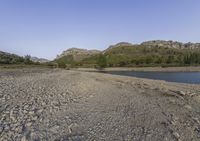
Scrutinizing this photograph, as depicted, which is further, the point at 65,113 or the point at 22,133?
the point at 65,113

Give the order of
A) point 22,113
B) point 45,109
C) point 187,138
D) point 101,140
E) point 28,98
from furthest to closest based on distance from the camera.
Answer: point 28,98 < point 45,109 < point 22,113 < point 187,138 < point 101,140

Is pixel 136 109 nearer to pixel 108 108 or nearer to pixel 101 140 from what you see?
pixel 108 108

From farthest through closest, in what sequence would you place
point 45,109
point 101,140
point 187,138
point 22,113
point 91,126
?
point 45,109, point 22,113, point 91,126, point 187,138, point 101,140

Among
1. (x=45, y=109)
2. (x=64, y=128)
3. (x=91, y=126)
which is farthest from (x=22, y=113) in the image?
(x=91, y=126)

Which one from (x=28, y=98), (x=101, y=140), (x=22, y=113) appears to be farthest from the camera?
(x=28, y=98)

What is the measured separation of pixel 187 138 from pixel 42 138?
558 centimetres

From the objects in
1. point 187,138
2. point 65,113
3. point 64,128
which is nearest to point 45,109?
point 65,113

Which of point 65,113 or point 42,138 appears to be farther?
point 65,113

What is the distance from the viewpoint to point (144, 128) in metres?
9.17

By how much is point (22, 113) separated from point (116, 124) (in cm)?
461

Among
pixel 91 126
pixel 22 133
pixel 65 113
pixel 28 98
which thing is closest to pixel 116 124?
pixel 91 126

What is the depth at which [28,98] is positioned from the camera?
13.7 meters

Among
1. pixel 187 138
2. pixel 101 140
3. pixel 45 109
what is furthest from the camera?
pixel 45 109

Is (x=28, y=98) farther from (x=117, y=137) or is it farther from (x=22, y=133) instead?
(x=117, y=137)
